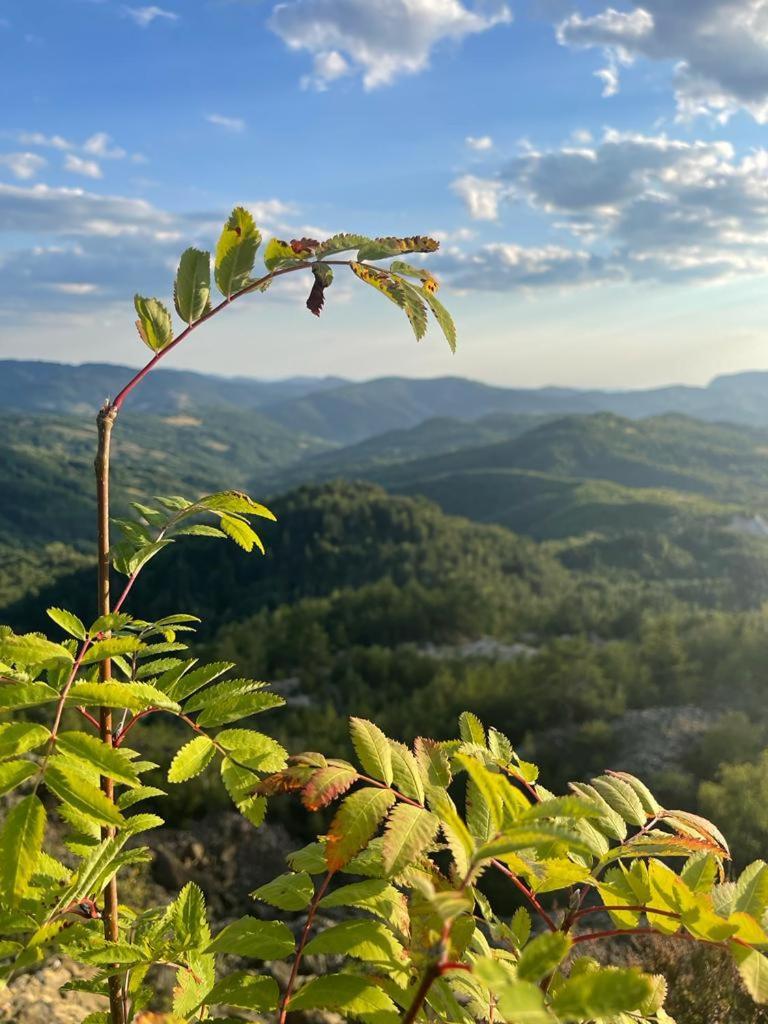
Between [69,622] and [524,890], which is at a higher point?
[69,622]

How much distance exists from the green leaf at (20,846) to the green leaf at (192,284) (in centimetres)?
124

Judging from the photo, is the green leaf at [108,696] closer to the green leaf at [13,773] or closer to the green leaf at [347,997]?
the green leaf at [13,773]

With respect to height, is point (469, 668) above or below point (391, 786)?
below

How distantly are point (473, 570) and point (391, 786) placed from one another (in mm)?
62112

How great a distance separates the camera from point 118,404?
1875 millimetres

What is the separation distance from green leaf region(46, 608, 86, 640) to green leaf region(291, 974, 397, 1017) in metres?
0.94

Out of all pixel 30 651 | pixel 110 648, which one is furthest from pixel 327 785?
pixel 30 651

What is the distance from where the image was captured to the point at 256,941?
5.62 feet

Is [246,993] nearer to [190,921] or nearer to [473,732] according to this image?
[190,921]

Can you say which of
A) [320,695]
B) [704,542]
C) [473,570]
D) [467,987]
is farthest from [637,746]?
[704,542]

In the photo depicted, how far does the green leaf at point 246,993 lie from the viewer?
1598 millimetres

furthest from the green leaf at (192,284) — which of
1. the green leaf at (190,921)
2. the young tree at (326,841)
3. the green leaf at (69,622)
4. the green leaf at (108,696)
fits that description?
the green leaf at (190,921)

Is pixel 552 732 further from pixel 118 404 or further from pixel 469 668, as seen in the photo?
pixel 118 404

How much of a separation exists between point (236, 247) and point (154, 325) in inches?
12.4
